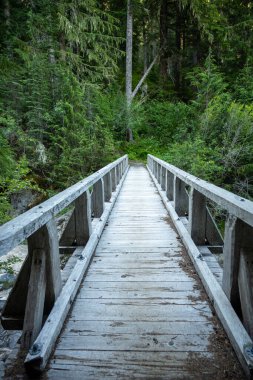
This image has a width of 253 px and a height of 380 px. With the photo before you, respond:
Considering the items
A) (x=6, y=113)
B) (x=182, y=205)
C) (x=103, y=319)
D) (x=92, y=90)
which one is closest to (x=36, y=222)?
(x=103, y=319)

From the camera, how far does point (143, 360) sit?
2.00 meters

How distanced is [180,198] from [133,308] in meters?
3.29

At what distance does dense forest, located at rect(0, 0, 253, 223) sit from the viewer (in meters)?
11.7

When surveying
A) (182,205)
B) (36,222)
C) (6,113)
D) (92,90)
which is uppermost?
(92,90)

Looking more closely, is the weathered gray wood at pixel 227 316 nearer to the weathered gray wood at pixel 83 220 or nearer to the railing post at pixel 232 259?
the railing post at pixel 232 259

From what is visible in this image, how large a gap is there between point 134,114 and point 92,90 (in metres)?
5.74

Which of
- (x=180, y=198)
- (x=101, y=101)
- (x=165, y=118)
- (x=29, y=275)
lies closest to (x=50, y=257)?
(x=29, y=275)

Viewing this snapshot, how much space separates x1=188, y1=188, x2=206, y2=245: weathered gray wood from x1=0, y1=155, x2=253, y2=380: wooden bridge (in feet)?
0.06

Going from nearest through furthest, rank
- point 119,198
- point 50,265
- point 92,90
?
point 50,265
point 119,198
point 92,90

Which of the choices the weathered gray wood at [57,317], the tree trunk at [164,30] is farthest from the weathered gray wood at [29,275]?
the tree trunk at [164,30]

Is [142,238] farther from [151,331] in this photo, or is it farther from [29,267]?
[29,267]

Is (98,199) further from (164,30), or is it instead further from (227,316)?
(164,30)

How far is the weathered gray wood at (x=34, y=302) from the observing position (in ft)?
→ 6.56

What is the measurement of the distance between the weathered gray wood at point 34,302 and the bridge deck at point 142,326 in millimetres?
222
